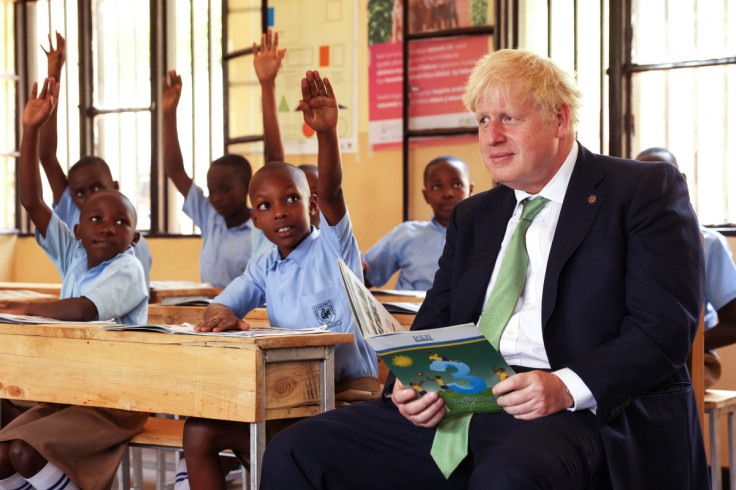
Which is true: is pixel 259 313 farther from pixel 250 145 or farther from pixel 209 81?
pixel 209 81

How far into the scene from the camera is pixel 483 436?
1.82m

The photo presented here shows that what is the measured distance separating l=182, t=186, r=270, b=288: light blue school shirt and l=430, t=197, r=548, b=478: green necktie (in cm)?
276

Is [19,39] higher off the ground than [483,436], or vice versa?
[19,39]

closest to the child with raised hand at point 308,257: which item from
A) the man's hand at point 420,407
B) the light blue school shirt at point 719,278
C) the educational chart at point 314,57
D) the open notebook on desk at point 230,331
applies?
the open notebook on desk at point 230,331

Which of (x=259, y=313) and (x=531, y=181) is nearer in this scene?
(x=531, y=181)

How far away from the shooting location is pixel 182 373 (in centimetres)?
231

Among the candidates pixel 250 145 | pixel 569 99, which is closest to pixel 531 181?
pixel 569 99

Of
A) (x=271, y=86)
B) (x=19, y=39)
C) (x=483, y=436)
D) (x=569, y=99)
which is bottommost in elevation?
(x=483, y=436)

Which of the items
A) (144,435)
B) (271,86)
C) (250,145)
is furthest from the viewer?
(250,145)

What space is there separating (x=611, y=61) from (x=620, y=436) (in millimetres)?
3390

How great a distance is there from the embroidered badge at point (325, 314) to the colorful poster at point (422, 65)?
9.00 ft

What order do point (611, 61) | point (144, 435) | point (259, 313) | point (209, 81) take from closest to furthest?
point (144, 435) → point (259, 313) → point (611, 61) → point (209, 81)

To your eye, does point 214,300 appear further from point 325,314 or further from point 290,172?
point 290,172

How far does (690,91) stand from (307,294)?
9.14 ft
